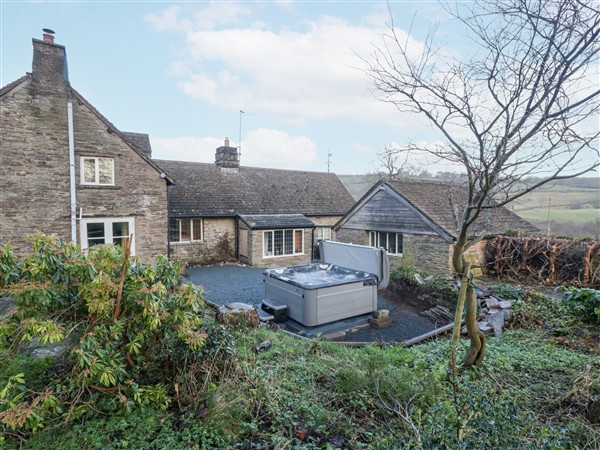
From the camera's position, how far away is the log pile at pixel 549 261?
41.5ft

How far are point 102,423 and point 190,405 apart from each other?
30.1 inches

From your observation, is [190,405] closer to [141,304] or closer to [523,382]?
[141,304]

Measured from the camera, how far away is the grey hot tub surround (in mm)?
9125

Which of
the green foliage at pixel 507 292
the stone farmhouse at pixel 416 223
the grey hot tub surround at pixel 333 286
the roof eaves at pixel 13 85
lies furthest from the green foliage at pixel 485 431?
the roof eaves at pixel 13 85

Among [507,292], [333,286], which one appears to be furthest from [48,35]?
[507,292]

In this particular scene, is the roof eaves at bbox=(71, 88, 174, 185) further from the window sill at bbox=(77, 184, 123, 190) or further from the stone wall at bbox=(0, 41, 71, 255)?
the window sill at bbox=(77, 184, 123, 190)

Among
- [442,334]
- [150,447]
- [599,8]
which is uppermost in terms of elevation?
[599,8]

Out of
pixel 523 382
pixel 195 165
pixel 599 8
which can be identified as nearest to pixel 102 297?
pixel 523 382

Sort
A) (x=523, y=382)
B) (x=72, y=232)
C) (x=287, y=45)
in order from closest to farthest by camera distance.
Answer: (x=523, y=382), (x=287, y=45), (x=72, y=232)

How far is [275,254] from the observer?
1989 cm

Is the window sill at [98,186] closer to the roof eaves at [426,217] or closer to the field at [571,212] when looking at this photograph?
the roof eaves at [426,217]

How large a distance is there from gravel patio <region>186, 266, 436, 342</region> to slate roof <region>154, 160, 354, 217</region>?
3910 mm

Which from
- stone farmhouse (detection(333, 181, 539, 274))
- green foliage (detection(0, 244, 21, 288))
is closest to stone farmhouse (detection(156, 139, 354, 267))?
stone farmhouse (detection(333, 181, 539, 274))

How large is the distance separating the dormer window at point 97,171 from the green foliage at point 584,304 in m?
16.2
